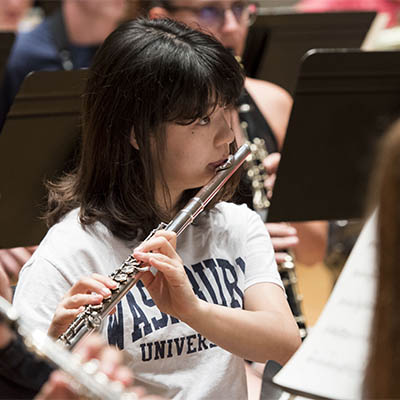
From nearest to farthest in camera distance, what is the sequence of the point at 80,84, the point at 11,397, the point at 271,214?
the point at 11,397
the point at 80,84
the point at 271,214

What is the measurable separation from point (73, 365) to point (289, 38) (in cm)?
146

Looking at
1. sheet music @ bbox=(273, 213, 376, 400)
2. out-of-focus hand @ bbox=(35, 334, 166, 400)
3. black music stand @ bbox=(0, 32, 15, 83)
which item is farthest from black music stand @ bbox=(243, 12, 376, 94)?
out-of-focus hand @ bbox=(35, 334, 166, 400)

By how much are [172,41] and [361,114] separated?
1.87 feet

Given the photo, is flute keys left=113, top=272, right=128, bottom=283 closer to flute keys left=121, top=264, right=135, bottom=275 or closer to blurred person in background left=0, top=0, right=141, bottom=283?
flute keys left=121, top=264, right=135, bottom=275

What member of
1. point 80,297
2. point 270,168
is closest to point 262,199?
point 270,168

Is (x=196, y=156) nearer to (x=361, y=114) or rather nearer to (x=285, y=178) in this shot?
(x=285, y=178)

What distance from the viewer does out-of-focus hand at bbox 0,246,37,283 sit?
4.80 ft

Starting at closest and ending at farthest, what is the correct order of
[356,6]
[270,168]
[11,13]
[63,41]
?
1. [270,168]
2. [63,41]
3. [11,13]
4. [356,6]

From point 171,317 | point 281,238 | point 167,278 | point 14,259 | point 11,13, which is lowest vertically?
point 11,13

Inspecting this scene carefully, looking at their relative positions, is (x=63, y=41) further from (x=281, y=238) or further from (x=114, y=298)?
(x=114, y=298)

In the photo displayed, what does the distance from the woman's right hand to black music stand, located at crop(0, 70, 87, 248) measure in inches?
13.3

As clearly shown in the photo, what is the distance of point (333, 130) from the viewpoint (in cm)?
156

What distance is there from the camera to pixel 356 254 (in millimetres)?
897

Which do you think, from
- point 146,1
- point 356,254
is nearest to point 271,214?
point 356,254
